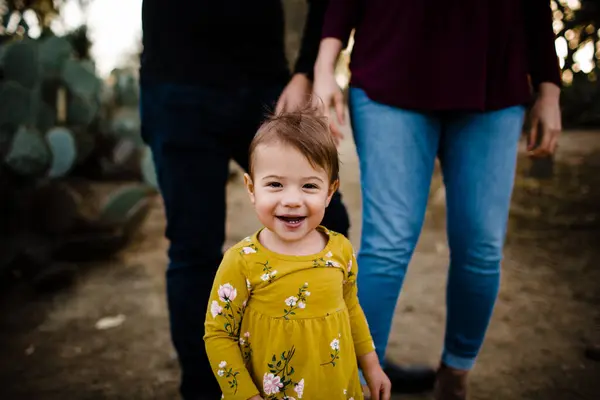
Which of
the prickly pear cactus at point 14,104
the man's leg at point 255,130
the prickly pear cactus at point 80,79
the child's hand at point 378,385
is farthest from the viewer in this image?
the prickly pear cactus at point 80,79

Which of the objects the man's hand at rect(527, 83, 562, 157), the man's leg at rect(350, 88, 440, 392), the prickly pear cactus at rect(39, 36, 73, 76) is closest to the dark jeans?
the man's leg at rect(350, 88, 440, 392)

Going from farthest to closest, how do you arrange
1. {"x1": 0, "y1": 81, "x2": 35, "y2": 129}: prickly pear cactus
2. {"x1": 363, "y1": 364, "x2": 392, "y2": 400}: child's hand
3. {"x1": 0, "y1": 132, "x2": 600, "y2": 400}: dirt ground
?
{"x1": 0, "y1": 81, "x2": 35, "y2": 129}: prickly pear cactus, {"x1": 0, "y1": 132, "x2": 600, "y2": 400}: dirt ground, {"x1": 363, "y1": 364, "x2": 392, "y2": 400}: child's hand

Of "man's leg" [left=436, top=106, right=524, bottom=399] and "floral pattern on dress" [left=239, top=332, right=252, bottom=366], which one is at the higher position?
"man's leg" [left=436, top=106, right=524, bottom=399]

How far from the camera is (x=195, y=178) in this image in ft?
4.42

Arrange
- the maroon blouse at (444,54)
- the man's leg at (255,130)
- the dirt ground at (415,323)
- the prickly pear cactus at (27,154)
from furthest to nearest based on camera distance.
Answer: the prickly pear cactus at (27,154)
the dirt ground at (415,323)
the man's leg at (255,130)
the maroon blouse at (444,54)

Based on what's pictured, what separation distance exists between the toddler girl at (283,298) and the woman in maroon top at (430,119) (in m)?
0.36

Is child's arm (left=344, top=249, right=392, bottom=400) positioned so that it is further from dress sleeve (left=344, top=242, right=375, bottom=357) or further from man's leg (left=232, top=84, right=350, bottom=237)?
man's leg (left=232, top=84, right=350, bottom=237)

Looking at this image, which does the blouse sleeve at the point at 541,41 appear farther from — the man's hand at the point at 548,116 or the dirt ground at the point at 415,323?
the dirt ground at the point at 415,323

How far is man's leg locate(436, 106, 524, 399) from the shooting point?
133 cm

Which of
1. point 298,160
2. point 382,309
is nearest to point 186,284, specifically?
point 382,309

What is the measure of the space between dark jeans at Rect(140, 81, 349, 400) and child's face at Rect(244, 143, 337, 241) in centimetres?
41

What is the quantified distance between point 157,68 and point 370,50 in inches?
19.5

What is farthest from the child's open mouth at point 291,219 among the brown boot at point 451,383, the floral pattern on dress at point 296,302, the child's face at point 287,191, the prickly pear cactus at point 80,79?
the prickly pear cactus at point 80,79

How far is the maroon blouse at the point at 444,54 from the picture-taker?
4.23 feet
